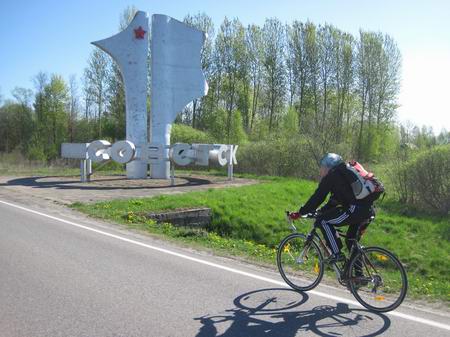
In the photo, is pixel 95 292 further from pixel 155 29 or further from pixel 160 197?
pixel 155 29

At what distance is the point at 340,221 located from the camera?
6215 mm

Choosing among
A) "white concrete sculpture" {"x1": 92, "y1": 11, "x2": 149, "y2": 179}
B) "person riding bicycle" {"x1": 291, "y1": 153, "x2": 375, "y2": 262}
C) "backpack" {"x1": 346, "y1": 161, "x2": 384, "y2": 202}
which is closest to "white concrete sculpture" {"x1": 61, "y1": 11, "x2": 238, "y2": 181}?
"white concrete sculpture" {"x1": 92, "y1": 11, "x2": 149, "y2": 179}

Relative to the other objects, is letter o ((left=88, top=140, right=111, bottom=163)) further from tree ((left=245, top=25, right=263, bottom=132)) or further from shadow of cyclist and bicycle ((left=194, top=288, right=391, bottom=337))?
tree ((left=245, top=25, right=263, bottom=132))

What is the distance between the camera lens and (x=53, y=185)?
2103 cm

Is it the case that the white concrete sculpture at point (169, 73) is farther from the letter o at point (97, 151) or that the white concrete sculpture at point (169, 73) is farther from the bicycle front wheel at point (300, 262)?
the bicycle front wheel at point (300, 262)

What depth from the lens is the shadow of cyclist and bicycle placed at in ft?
16.4

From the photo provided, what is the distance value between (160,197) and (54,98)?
42.5m

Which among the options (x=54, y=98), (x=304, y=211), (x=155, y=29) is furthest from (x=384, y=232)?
(x=54, y=98)

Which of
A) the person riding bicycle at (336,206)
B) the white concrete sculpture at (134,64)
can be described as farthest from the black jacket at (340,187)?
the white concrete sculpture at (134,64)

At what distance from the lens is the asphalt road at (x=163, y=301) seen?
5.03 metres

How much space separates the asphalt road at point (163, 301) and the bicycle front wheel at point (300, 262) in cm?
19

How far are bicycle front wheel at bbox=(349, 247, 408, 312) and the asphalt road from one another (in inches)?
7.5

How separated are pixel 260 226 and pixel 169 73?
12.0 metres

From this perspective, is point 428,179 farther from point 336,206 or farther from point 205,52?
point 205,52
